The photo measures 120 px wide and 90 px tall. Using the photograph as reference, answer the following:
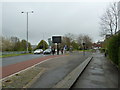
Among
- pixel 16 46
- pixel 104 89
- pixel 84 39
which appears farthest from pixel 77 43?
pixel 104 89

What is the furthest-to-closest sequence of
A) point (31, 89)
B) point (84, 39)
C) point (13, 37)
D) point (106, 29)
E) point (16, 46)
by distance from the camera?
point (84, 39) → point (13, 37) → point (16, 46) → point (106, 29) → point (31, 89)

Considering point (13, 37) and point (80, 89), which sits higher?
point (13, 37)

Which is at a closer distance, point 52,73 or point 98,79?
point 98,79

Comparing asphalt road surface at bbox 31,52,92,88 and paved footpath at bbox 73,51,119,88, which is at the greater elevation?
asphalt road surface at bbox 31,52,92,88

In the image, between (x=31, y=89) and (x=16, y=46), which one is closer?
(x=31, y=89)

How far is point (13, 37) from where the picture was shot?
60.1m

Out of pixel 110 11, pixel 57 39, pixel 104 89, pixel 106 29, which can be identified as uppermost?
pixel 110 11

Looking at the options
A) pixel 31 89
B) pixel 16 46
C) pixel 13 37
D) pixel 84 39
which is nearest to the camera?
pixel 31 89

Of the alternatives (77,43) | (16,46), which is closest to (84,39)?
(77,43)

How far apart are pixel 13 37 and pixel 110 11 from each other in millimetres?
47704

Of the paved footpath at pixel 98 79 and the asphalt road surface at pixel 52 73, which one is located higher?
the asphalt road surface at pixel 52 73

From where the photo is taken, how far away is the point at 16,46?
55625 millimetres

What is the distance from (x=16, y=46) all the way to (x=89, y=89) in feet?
178

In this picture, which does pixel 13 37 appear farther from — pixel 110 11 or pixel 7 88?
pixel 7 88
